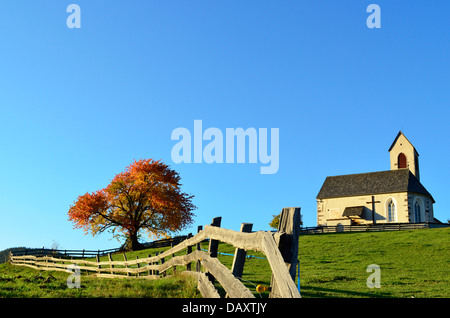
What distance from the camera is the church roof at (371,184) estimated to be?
169 ft

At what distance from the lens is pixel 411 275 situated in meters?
18.4

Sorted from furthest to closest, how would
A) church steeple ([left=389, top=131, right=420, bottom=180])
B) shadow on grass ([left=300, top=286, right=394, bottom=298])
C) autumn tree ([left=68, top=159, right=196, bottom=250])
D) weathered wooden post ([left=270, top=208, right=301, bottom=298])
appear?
1. church steeple ([left=389, top=131, right=420, bottom=180])
2. autumn tree ([left=68, top=159, right=196, bottom=250])
3. shadow on grass ([left=300, top=286, right=394, bottom=298])
4. weathered wooden post ([left=270, top=208, right=301, bottom=298])

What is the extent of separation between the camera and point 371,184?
53.6 meters

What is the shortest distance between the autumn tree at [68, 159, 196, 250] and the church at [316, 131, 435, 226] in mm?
20966

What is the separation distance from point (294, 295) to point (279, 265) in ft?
1.96

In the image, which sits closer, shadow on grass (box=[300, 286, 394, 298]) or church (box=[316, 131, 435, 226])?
shadow on grass (box=[300, 286, 394, 298])

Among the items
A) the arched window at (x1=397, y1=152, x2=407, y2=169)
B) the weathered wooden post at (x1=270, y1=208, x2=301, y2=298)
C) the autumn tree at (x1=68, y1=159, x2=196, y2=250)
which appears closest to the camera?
the weathered wooden post at (x1=270, y1=208, x2=301, y2=298)

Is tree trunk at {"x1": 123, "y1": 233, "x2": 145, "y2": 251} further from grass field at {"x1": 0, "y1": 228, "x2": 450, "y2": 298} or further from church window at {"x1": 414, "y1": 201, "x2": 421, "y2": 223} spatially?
church window at {"x1": 414, "y1": 201, "x2": 421, "y2": 223}

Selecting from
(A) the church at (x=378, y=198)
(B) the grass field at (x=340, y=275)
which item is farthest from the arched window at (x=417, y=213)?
(B) the grass field at (x=340, y=275)

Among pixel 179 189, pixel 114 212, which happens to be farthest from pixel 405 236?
pixel 114 212

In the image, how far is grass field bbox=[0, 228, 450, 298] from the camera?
8.94 m

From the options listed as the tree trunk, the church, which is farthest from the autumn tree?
the church

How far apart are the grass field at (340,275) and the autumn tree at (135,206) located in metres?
10.5
